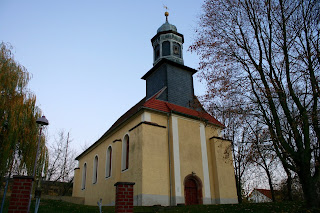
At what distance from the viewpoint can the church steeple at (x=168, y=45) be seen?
2192 centimetres

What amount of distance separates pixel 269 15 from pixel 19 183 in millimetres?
10549

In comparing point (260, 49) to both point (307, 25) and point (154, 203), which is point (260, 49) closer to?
point (307, 25)

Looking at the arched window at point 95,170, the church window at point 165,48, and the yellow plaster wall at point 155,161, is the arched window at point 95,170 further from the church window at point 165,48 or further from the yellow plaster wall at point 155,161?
→ the church window at point 165,48

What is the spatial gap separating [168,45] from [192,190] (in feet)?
38.6

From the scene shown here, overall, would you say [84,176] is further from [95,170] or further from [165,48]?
[165,48]

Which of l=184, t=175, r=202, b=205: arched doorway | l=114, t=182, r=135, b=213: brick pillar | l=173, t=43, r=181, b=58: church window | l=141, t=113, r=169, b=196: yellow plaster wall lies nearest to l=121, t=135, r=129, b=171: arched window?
l=141, t=113, r=169, b=196: yellow plaster wall

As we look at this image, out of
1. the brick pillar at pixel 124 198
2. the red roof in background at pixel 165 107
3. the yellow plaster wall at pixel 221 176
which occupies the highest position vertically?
the red roof in background at pixel 165 107

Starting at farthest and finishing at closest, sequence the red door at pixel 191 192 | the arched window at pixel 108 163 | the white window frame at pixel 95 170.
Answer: the white window frame at pixel 95 170, the arched window at pixel 108 163, the red door at pixel 191 192

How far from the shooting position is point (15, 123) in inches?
511

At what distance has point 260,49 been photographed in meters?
11.1

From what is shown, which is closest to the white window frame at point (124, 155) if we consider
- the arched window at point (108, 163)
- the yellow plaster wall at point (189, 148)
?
the arched window at point (108, 163)

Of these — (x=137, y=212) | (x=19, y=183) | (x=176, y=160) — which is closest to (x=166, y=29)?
(x=176, y=160)

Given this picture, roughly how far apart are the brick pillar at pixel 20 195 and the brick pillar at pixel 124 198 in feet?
6.48

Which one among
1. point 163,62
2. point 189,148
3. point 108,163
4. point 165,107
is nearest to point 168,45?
point 163,62
